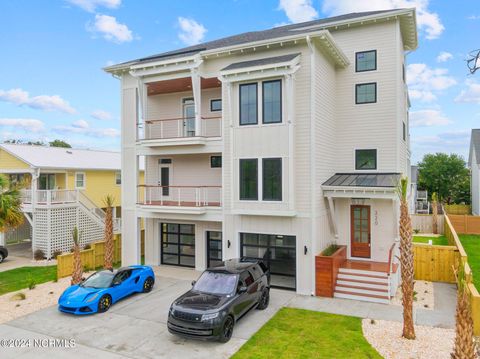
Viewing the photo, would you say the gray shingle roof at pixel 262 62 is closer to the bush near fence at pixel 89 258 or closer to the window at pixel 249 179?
the window at pixel 249 179

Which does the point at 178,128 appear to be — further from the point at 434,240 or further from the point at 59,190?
the point at 434,240

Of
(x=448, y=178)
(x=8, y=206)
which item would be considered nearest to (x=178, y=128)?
(x=8, y=206)

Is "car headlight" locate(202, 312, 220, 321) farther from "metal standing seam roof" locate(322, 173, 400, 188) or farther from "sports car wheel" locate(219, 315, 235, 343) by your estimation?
"metal standing seam roof" locate(322, 173, 400, 188)

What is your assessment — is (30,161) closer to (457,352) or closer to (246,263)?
(246,263)

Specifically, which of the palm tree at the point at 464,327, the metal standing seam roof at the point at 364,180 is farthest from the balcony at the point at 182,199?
the palm tree at the point at 464,327

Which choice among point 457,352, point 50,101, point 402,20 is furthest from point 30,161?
point 50,101

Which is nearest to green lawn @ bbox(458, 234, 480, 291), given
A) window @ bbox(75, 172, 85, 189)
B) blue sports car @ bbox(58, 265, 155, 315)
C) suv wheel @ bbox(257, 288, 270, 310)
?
suv wheel @ bbox(257, 288, 270, 310)

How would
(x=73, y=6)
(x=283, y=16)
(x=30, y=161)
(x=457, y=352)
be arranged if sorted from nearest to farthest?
(x=457, y=352)
(x=73, y=6)
(x=30, y=161)
(x=283, y=16)
